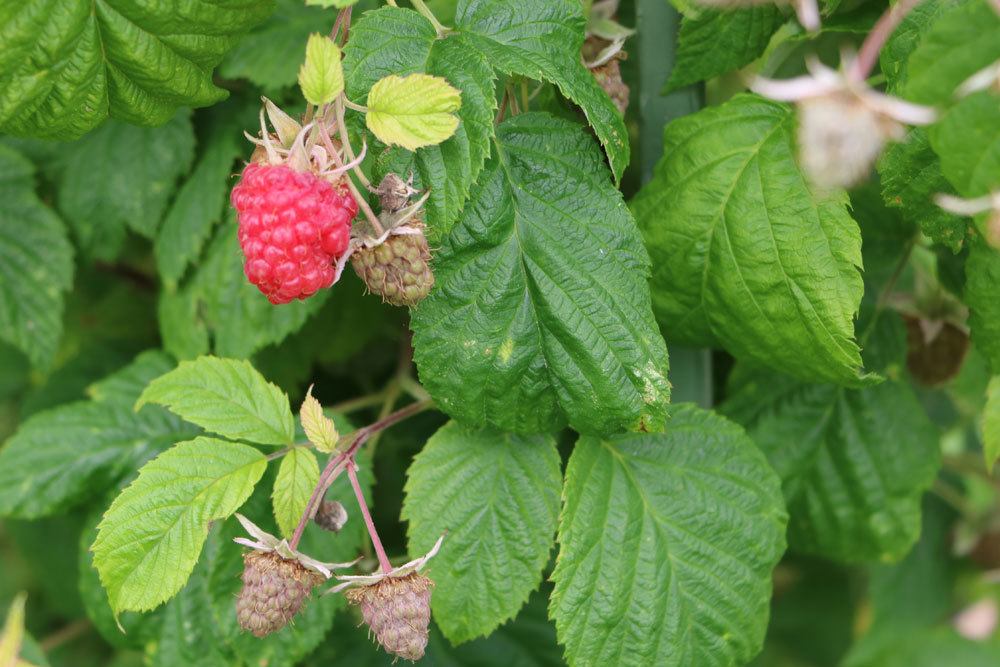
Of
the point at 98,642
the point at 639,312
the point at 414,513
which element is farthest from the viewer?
the point at 98,642

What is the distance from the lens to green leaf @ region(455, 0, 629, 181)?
929 millimetres

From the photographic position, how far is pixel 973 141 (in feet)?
2.34

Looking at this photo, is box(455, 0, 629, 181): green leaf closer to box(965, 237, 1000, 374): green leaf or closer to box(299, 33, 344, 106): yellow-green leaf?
box(299, 33, 344, 106): yellow-green leaf

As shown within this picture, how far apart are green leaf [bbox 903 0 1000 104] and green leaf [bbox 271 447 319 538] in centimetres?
65

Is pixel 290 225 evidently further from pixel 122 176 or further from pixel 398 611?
pixel 122 176

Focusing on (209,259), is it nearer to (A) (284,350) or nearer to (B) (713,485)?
(A) (284,350)

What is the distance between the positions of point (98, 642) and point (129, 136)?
A: 3.60 ft

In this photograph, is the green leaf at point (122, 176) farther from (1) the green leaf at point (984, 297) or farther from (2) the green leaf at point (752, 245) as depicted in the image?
(1) the green leaf at point (984, 297)

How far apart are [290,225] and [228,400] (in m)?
0.32

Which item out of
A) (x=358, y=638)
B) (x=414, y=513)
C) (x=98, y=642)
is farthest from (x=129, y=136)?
(x=98, y=642)

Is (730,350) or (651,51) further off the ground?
(651,51)

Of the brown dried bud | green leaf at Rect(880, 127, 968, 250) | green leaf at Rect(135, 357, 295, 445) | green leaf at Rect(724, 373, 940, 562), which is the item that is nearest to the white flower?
green leaf at Rect(880, 127, 968, 250)

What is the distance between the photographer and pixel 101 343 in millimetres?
1697

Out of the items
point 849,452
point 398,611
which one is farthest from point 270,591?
point 849,452
